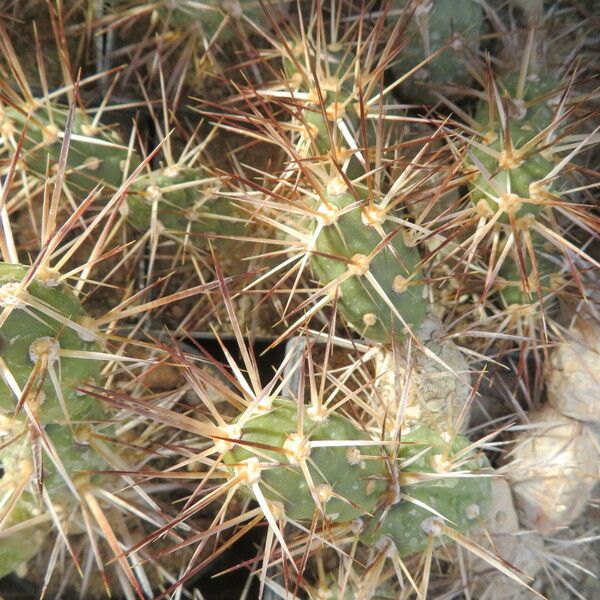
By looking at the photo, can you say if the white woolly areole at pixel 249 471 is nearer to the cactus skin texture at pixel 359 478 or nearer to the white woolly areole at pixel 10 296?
the cactus skin texture at pixel 359 478

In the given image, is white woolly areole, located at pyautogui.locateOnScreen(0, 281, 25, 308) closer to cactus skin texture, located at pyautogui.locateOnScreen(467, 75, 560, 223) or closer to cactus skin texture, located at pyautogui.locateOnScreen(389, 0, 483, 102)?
cactus skin texture, located at pyautogui.locateOnScreen(467, 75, 560, 223)

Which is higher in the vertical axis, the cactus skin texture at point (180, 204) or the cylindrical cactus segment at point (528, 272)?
the cactus skin texture at point (180, 204)

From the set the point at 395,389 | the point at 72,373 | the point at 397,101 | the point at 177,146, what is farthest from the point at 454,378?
the point at 177,146

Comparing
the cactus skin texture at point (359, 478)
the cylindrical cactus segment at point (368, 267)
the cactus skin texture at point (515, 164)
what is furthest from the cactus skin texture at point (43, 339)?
the cactus skin texture at point (515, 164)

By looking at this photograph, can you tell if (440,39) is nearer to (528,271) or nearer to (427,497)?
(528,271)

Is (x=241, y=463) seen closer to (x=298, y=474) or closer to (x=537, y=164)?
(x=298, y=474)

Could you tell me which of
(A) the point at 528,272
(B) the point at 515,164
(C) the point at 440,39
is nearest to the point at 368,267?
(B) the point at 515,164
